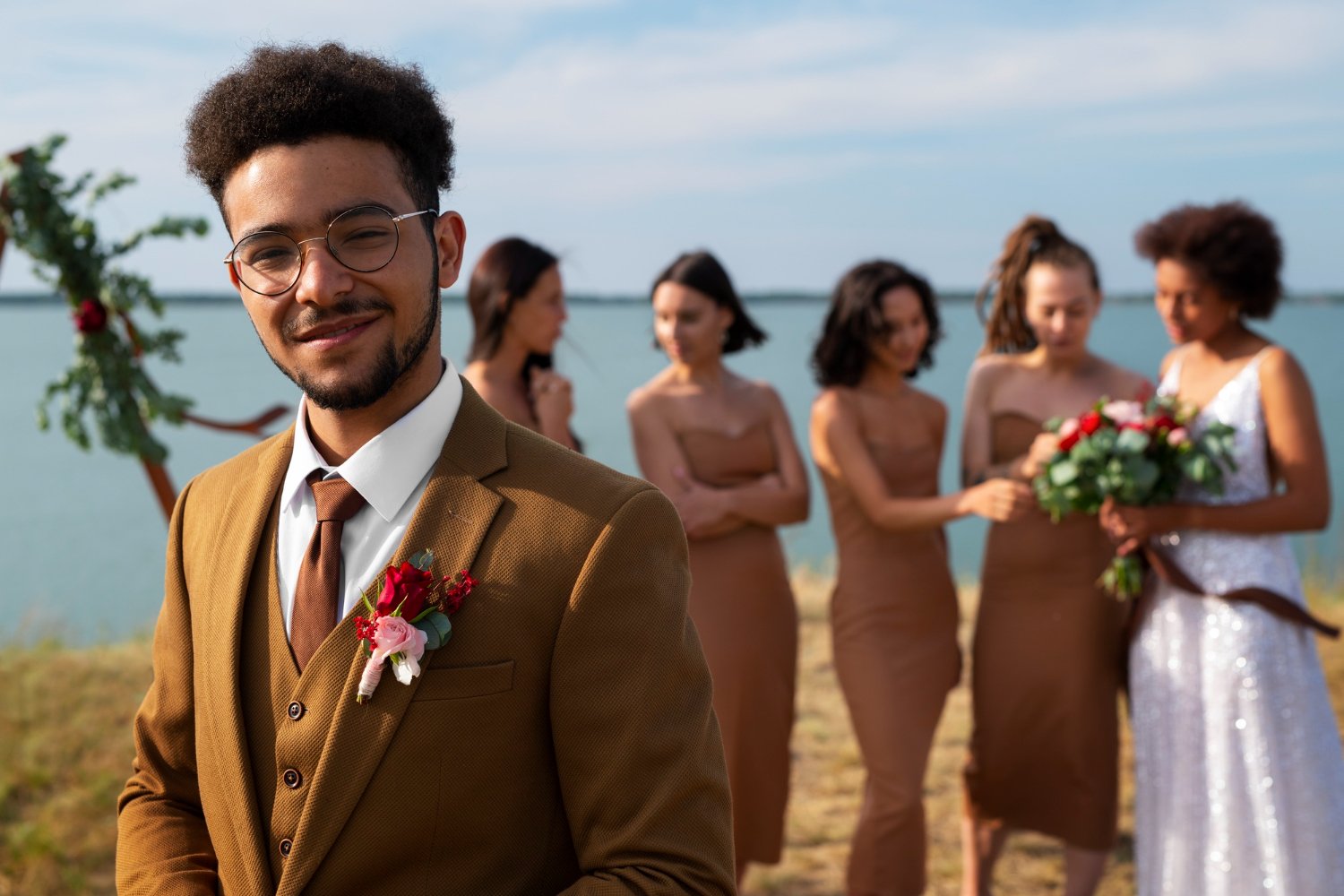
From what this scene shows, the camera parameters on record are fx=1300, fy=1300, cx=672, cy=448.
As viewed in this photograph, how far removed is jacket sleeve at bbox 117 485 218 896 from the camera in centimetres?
193

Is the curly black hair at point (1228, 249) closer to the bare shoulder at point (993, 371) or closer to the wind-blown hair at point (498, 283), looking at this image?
the bare shoulder at point (993, 371)

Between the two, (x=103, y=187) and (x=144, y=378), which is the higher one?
(x=103, y=187)

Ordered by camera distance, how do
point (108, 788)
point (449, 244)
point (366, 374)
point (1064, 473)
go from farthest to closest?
1. point (108, 788)
2. point (1064, 473)
3. point (449, 244)
4. point (366, 374)

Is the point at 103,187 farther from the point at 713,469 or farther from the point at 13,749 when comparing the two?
the point at 13,749

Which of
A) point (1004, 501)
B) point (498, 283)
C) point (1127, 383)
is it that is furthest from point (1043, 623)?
point (498, 283)

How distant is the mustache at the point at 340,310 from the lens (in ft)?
5.82

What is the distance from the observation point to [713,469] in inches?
206

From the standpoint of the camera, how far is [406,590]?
1.72 metres

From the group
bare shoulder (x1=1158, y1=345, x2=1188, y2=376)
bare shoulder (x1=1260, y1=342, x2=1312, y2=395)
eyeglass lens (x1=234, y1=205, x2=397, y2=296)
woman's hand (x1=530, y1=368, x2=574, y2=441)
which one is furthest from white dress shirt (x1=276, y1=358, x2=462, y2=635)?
bare shoulder (x1=1158, y1=345, x2=1188, y2=376)

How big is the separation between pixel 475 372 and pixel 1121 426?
7.77 ft

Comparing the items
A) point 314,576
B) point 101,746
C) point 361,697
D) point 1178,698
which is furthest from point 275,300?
point 101,746

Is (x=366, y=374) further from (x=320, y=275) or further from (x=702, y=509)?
(x=702, y=509)

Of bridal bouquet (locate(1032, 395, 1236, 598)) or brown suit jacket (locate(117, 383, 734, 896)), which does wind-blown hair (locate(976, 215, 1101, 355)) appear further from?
brown suit jacket (locate(117, 383, 734, 896))

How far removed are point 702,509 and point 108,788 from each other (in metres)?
3.01
